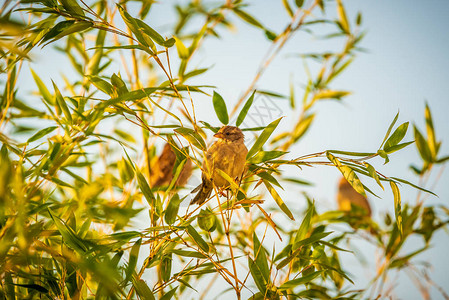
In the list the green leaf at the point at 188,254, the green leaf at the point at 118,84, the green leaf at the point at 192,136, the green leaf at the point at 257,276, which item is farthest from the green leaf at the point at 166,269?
the green leaf at the point at 118,84

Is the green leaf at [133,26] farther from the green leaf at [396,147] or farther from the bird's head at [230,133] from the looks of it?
the green leaf at [396,147]

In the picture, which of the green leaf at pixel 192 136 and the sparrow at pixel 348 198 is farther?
the sparrow at pixel 348 198

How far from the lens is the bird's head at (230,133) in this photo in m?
1.03

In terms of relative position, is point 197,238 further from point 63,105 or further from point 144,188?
A: point 63,105

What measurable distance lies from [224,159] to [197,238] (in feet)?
0.71

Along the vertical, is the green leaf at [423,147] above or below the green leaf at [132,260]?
above

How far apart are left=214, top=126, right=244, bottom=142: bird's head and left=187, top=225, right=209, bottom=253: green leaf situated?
0.92 feet

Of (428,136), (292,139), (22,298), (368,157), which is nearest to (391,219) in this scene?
(428,136)

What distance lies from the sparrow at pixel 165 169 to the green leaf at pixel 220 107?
18.5 inches

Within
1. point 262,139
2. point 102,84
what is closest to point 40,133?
point 102,84

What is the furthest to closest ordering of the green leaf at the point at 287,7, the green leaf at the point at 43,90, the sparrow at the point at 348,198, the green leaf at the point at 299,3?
the sparrow at the point at 348,198
the green leaf at the point at 287,7
the green leaf at the point at 299,3
the green leaf at the point at 43,90

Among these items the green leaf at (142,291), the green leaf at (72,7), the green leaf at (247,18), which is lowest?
the green leaf at (142,291)

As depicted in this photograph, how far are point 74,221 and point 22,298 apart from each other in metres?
0.25

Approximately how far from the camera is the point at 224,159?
3.17 feet
